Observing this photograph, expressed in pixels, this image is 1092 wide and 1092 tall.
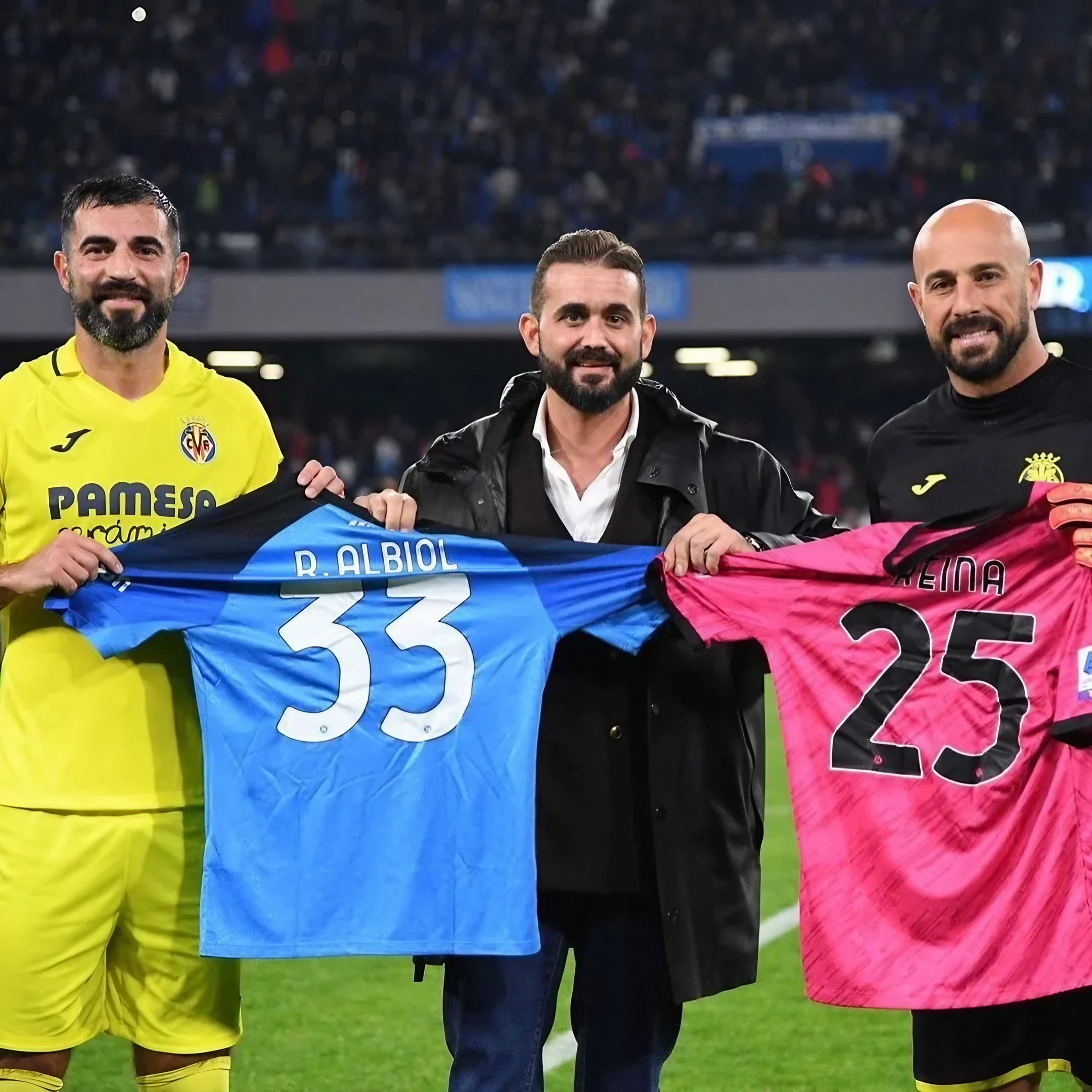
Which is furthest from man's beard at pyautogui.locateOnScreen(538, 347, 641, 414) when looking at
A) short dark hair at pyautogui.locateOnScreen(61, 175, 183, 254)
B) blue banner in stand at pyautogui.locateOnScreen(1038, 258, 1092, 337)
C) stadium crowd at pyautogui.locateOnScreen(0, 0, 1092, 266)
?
stadium crowd at pyautogui.locateOnScreen(0, 0, 1092, 266)

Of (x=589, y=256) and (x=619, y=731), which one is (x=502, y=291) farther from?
(x=619, y=731)

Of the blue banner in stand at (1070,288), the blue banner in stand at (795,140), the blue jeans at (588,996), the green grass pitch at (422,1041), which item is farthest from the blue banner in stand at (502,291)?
the blue jeans at (588,996)

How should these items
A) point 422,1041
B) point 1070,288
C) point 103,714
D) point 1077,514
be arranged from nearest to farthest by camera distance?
point 1077,514, point 103,714, point 422,1041, point 1070,288

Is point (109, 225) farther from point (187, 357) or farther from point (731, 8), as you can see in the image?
point (731, 8)

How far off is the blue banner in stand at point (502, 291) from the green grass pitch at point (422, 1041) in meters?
16.1

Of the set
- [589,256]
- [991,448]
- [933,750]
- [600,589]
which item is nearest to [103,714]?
[600,589]

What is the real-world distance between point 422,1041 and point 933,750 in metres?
2.54

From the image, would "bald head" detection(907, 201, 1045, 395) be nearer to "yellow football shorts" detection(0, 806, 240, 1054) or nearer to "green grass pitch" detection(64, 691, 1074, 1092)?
"yellow football shorts" detection(0, 806, 240, 1054)

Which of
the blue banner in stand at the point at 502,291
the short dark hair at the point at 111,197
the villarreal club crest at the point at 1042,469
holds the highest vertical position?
the blue banner in stand at the point at 502,291

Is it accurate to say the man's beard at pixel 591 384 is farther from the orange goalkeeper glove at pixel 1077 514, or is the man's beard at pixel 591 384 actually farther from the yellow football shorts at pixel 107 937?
the yellow football shorts at pixel 107 937

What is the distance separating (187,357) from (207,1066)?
1.50 metres

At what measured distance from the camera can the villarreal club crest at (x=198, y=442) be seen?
11.4ft

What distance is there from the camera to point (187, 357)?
11.8ft

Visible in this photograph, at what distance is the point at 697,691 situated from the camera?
3.32 m
